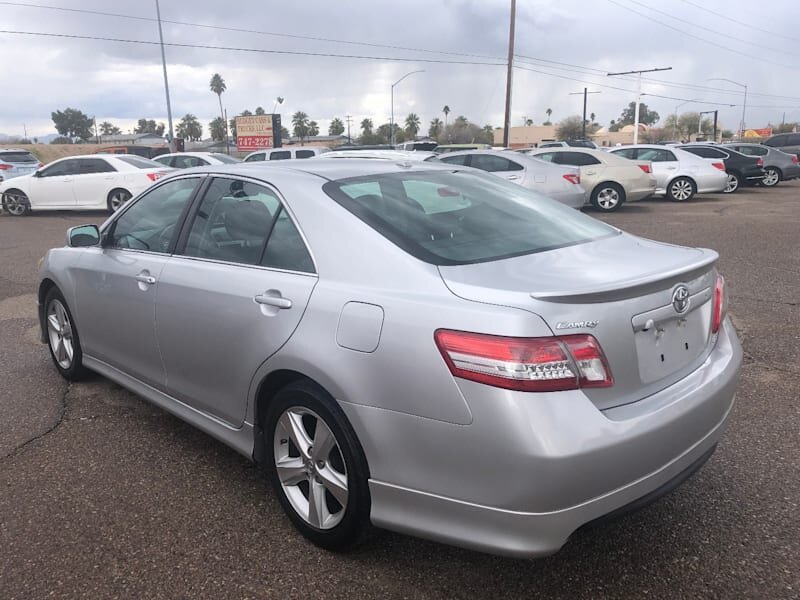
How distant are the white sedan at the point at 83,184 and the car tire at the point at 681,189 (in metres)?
12.8

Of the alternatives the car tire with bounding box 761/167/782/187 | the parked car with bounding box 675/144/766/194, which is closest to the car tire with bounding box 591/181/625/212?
the parked car with bounding box 675/144/766/194

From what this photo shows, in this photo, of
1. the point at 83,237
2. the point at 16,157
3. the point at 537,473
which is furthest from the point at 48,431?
the point at 16,157

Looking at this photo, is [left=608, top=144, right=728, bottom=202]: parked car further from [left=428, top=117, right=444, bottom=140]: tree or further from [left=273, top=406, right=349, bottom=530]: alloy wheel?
[left=428, top=117, right=444, bottom=140]: tree

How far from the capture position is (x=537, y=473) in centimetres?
205

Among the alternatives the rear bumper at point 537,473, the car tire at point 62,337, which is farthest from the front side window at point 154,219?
the rear bumper at point 537,473

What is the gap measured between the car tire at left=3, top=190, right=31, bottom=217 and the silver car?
15.0 metres

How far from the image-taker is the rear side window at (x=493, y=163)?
1341 centimetres

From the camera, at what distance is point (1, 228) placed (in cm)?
1421

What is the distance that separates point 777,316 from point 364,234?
4967mm

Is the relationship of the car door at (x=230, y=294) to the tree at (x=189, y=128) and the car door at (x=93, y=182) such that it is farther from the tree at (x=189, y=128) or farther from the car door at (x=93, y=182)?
the tree at (x=189, y=128)

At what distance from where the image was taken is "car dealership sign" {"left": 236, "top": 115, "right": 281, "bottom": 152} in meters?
42.2

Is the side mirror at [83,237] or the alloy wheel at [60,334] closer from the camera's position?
the side mirror at [83,237]

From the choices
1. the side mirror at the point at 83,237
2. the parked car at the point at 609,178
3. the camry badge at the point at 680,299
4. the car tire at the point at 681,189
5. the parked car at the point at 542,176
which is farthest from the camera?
the car tire at the point at 681,189

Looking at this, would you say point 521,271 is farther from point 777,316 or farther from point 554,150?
point 554,150
